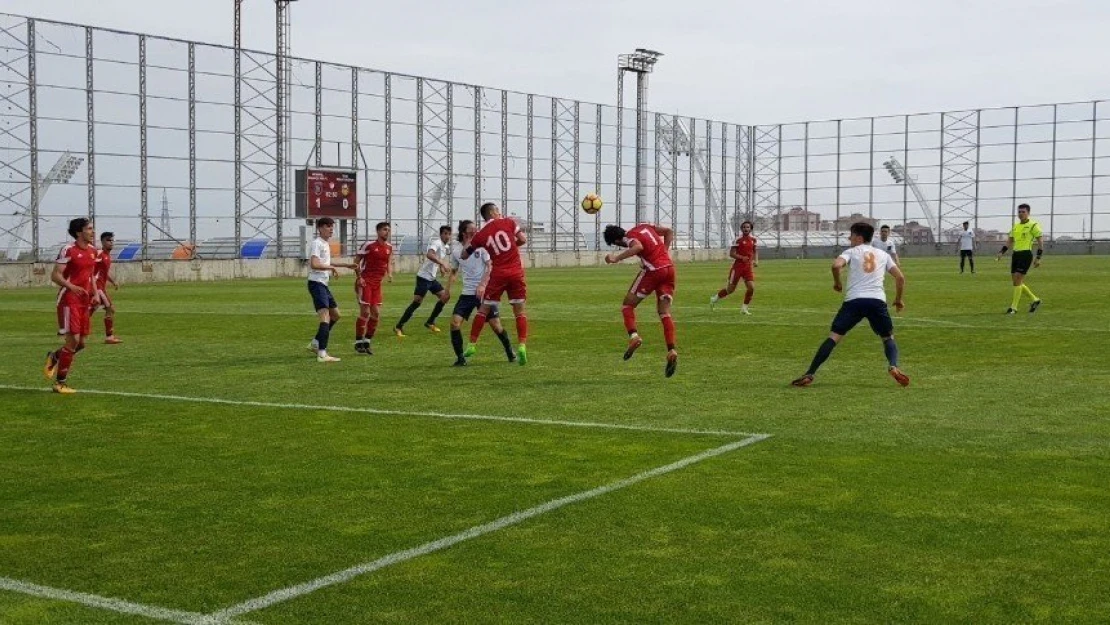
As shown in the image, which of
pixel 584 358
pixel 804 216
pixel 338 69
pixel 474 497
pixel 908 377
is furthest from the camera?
pixel 804 216

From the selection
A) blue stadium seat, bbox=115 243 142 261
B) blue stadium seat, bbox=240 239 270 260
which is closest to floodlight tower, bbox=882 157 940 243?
blue stadium seat, bbox=240 239 270 260

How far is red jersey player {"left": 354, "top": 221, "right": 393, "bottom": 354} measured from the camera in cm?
1842

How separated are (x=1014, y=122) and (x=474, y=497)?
75.8 m

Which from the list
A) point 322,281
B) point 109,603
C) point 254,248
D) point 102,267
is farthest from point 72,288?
point 254,248

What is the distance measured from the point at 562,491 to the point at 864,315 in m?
6.30

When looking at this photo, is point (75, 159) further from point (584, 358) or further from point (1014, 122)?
point (1014, 122)

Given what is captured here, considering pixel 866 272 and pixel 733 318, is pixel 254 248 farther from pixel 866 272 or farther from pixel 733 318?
pixel 866 272

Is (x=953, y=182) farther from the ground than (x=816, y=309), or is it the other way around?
(x=953, y=182)

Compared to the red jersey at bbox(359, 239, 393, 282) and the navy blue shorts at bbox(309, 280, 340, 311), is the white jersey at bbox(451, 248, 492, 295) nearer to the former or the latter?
the red jersey at bbox(359, 239, 393, 282)

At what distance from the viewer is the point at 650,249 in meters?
15.5

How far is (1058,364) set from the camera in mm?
14961

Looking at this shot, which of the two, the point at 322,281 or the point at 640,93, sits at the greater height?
the point at 640,93

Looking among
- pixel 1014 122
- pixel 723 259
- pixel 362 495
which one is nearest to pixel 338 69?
pixel 723 259

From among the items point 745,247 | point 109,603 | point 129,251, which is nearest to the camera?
point 109,603
